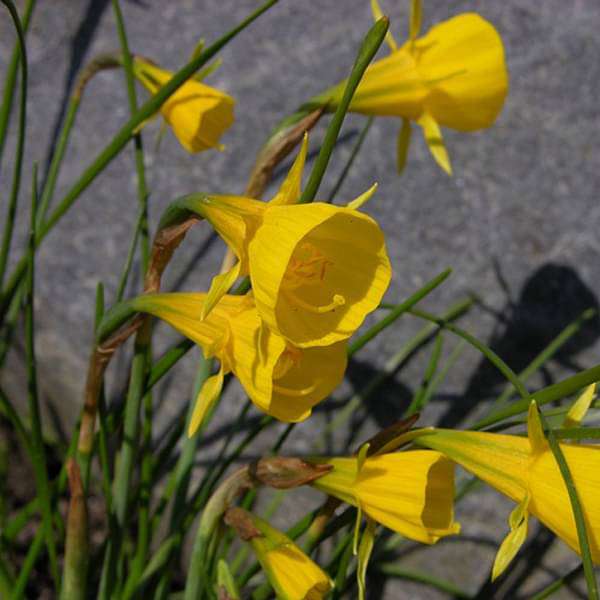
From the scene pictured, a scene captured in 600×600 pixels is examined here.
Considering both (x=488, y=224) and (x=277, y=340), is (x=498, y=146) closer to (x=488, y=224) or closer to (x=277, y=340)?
(x=488, y=224)

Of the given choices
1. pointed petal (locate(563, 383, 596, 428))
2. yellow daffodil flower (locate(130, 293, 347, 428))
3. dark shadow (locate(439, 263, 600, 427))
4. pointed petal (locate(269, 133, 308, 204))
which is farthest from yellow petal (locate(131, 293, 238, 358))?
dark shadow (locate(439, 263, 600, 427))

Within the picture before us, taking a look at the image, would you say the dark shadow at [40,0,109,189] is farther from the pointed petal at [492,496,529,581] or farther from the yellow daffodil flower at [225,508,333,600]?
the pointed petal at [492,496,529,581]

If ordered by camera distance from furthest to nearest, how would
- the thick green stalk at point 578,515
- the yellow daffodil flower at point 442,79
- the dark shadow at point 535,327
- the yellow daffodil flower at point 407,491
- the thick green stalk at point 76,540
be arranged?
the dark shadow at point 535,327
the yellow daffodil flower at point 442,79
the thick green stalk at point 76,540
the yellow daffodil flower at point 407,491
the thick green stalk at point 578,515

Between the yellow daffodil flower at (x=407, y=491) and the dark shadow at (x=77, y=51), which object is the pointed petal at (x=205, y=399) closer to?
the yellow daffodil flower at (x=407, y=491)

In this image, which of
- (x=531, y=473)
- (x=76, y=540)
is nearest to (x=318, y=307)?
(x=531, y=473)

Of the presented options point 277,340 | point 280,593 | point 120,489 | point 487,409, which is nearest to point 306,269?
point 277,340

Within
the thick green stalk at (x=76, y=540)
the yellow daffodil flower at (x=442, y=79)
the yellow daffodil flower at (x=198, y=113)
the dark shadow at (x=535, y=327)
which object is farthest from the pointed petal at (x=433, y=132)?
the thick green stalk at (x=76, y=540)
